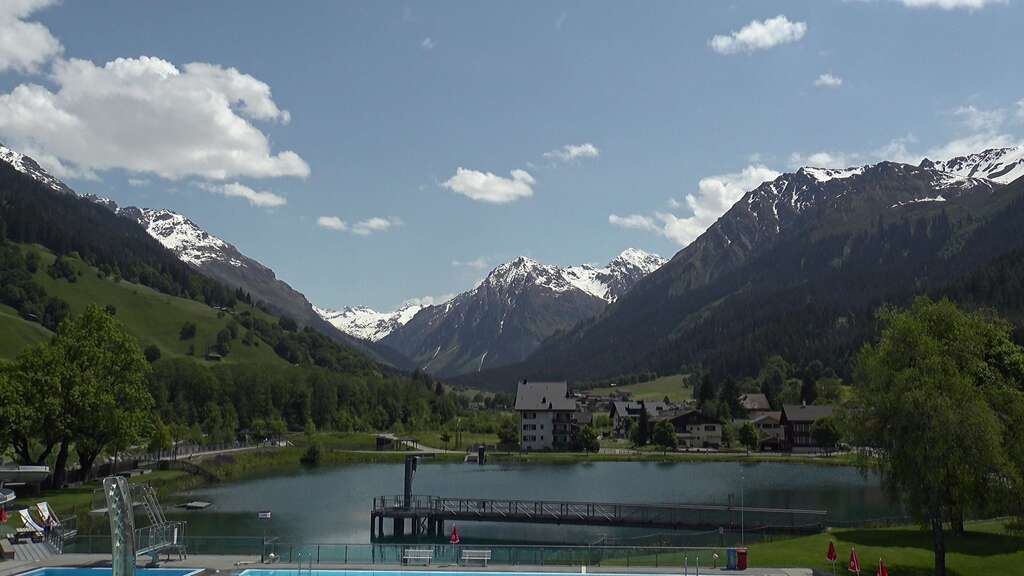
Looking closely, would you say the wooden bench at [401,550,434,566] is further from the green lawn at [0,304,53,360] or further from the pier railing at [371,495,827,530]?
the green lawn at [0,304,53,360]

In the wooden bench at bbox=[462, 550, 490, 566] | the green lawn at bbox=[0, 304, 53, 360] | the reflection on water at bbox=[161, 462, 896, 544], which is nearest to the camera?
the wooden bench at bbox=[462, 550, 490, 566]

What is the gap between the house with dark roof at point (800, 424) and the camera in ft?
559

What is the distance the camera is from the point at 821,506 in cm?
8400

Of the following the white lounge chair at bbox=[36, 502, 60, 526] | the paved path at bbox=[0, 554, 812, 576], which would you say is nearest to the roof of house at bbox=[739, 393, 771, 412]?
the paved path at bbox=[0, 554, 812, 576]

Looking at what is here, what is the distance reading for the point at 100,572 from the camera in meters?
41.7

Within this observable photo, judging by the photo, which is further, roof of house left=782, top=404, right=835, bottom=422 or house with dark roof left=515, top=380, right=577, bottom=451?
roof of house left=782, top=404, right=835, bottom=422

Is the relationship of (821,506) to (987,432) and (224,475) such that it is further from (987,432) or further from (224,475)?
(224,475)

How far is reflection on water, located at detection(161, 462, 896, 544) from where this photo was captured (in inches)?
2603

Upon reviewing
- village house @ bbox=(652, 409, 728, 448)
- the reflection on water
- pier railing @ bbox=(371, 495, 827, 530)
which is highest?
village house @ bbox=(652, 409, 728, 448)

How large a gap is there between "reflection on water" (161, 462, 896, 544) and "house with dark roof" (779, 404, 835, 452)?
1501 inches

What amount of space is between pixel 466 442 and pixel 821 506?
100799 millimetres

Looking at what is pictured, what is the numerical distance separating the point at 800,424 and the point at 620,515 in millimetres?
123352

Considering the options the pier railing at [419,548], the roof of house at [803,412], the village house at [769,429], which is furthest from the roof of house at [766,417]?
the pier railing at [419,548]

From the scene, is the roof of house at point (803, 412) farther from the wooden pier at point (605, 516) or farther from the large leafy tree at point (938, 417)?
the large leafy tree at point (938, 417)
